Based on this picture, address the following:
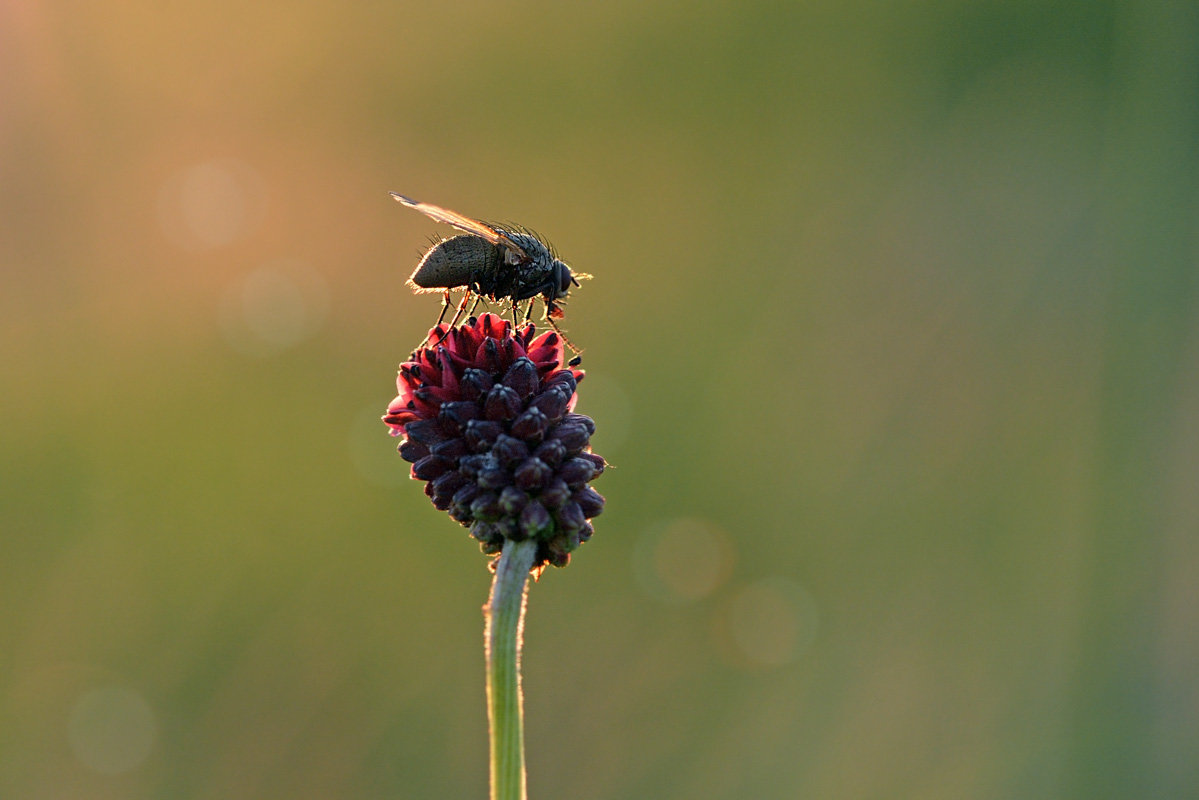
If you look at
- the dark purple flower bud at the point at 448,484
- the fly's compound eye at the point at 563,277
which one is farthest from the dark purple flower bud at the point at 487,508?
the fly's compound eye at the point at 563,277

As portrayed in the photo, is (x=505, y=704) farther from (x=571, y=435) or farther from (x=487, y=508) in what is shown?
(x=571, y=435)

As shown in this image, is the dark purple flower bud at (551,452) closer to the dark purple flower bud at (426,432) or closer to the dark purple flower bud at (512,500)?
the dark purple flower bud at (512,500)

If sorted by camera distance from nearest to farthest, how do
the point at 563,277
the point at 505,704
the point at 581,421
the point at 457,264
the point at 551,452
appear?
the point at 505,704 < the point at 551,452 < the point at 581,421 < the point at 457,264 < the point at 563,277

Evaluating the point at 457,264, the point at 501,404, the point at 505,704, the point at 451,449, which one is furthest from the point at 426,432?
the point at 457,264

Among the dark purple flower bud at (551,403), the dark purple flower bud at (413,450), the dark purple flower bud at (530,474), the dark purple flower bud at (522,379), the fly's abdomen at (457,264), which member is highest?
the fly's abdomen at (457,264)

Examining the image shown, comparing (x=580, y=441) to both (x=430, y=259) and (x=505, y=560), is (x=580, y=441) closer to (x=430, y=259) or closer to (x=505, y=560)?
(x=505, y=560)

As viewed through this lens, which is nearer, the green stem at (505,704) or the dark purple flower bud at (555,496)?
the green stem at (505,704)
